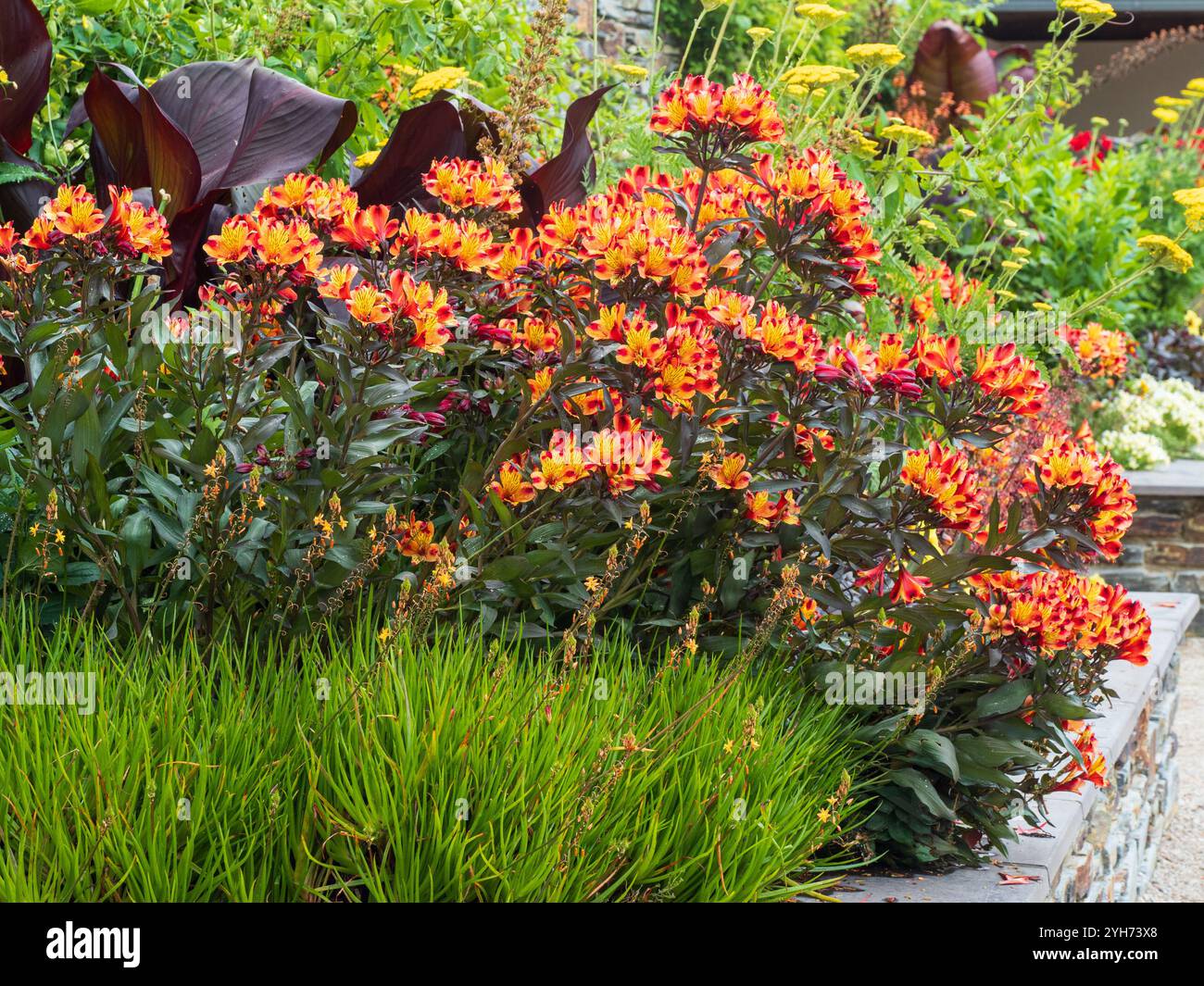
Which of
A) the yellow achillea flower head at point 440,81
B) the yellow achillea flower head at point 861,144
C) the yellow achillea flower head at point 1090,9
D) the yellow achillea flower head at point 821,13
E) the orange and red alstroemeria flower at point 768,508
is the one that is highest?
the yellow achillea flower head at point 1090,9

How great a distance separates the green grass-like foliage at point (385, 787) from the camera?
1678 millimetres

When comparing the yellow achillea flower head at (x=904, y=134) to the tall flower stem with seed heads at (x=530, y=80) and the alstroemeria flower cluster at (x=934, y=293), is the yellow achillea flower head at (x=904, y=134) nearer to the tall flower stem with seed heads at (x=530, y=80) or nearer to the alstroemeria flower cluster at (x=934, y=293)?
the alstroemeria flower cluster at (x=934, y=293)

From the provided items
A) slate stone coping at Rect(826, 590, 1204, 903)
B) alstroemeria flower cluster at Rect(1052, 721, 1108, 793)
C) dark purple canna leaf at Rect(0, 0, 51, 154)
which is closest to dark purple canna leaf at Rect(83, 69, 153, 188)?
dark purple canna leaf at Rect(0, 0, 51, 154)

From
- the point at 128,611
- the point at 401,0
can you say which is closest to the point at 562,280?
the point at 128,611

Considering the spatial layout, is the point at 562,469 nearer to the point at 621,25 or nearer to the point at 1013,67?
the point at 621,25

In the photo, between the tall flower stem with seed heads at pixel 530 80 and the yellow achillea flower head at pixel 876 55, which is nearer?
the tall flower stem with seed heads at pixel 530 80

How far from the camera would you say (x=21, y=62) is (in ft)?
10.1

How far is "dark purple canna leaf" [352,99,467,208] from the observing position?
3.02 meters

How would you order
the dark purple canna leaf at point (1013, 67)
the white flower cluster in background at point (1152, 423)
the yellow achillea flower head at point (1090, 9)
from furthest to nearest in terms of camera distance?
the dark purple canna leaf at point (1013, 67)
the white flower cluster in background at point (1152, 423)
the yellow achillea flower head at point (1090, 9)

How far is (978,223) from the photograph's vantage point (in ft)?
21.0

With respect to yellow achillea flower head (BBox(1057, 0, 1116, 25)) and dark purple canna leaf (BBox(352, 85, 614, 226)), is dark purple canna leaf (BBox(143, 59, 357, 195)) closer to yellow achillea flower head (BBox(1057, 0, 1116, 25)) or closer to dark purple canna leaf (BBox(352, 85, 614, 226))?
dark purple canna leaf (BBox(352, 85, 614, 226))

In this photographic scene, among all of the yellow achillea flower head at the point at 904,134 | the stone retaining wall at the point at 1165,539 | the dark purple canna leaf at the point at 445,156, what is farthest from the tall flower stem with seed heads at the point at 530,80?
the stone retaining wall at the point at 1165,539

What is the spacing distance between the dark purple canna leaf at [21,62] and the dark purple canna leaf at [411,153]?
0.80 m
